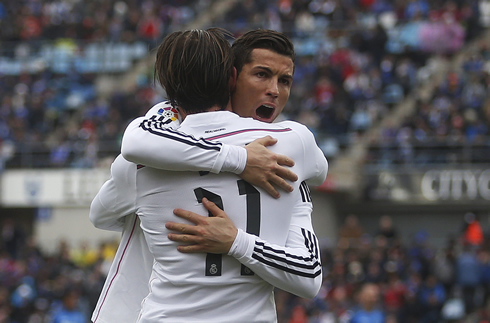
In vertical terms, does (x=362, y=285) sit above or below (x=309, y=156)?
below

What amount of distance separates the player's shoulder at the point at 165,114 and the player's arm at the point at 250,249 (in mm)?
309

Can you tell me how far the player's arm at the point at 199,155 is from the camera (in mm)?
2514

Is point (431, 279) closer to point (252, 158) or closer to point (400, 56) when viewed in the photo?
point (400, 56)

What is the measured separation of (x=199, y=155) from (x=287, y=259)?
1.40 feet

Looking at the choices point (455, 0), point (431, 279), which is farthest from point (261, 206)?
point (455, 0)

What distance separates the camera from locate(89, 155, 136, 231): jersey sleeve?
264cm

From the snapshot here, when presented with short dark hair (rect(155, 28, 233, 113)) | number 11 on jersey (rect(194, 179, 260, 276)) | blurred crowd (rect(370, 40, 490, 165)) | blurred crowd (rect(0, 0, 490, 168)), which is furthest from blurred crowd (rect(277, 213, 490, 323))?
short dark hair (rect(155, 28, 233, 113))

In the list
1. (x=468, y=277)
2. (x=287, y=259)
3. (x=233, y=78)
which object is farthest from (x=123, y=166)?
(x=468, y=277)

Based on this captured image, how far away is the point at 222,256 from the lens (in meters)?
2.59

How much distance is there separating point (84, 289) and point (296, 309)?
11.7 feet

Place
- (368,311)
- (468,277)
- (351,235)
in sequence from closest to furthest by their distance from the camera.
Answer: (368,311)
(468,277)
(351,235)

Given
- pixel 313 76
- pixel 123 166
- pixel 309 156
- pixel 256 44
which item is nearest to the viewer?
pixel 123 166

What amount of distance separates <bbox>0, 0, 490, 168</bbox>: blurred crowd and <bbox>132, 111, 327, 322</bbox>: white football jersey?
12.8 m

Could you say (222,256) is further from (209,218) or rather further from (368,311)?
(368,311)
